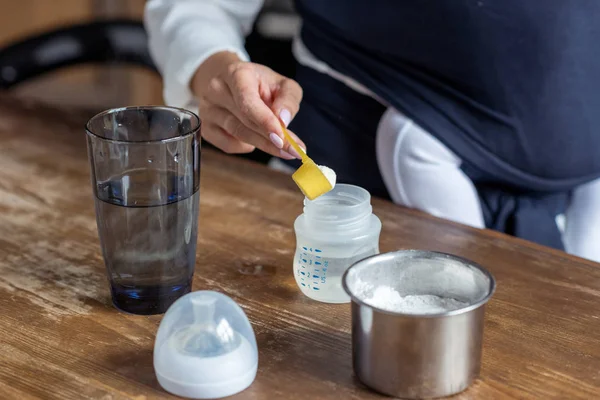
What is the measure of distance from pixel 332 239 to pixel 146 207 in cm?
17

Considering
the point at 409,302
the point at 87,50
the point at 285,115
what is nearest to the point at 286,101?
the point at 285,115

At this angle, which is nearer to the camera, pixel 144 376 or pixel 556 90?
pixel 144 376

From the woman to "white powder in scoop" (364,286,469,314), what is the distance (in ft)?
0.99

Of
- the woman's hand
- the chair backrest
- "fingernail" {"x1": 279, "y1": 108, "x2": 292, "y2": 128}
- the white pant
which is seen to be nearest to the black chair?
the chair backrest

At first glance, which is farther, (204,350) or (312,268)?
(312,268)

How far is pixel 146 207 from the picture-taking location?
0.70 meters

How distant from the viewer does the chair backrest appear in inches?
57.2

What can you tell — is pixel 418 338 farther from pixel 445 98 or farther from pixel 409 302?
pixel 445 98

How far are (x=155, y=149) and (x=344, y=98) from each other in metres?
0.50

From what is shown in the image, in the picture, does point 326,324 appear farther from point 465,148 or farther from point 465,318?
point 465,148

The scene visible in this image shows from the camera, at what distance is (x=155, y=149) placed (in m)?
0.69

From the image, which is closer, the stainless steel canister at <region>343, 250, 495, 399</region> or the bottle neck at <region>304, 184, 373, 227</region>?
the stainless steel canister at <region>343, 250, 495, 399</region>

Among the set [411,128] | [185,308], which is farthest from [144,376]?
[411,128]

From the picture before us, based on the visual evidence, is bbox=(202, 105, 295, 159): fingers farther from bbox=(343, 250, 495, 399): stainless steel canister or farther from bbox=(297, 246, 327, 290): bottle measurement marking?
bbox=(343, 250, 495, 399): stainless steel canister
